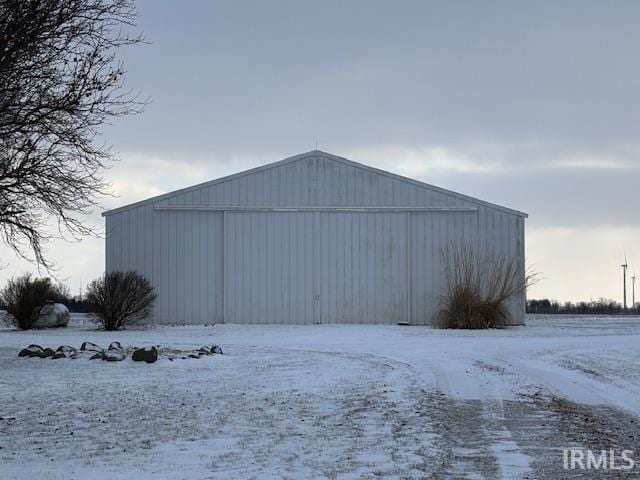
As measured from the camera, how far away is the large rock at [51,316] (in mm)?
29812

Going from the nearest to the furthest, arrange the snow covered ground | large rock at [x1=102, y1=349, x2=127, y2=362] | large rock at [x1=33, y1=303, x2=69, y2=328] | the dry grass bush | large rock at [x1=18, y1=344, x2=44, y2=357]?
the snow covered ground
large rock at [x1=102, y1=349, x2=127, y2=362]
large rock at [x1=18, y1=344, x2=44, y2=357]
the dry grass bush
large rock at [x1=33, y1=303, x2=69, y2=328]

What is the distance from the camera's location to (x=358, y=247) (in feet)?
99.1

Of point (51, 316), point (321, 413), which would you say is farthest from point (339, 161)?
point (321, 413)

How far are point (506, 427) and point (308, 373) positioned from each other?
5651mm

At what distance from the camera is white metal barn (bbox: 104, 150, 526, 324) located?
30062mm

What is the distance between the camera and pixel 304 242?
30.2 metres

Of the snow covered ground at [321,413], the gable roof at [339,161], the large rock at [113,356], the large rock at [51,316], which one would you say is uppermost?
the gable roof at [339,161]

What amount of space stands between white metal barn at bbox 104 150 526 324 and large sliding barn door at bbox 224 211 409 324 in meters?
0.04

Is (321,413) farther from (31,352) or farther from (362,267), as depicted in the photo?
(362,267)

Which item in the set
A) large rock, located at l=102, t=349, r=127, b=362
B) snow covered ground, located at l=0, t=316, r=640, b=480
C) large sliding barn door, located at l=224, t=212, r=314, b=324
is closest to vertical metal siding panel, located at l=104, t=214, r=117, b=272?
large sliding barn door, located at l=224, t=212, r=314, b=324

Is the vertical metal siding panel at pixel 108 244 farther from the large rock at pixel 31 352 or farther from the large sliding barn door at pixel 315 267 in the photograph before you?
the large rock at pixel 31 352

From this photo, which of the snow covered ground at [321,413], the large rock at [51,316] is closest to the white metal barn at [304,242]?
the large rock at [51,316]

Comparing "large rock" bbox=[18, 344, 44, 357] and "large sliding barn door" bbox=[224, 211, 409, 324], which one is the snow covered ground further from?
"large sliding barn door" bbox=[224, 211, 409, 324]

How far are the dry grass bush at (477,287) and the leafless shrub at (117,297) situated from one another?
10.2m
